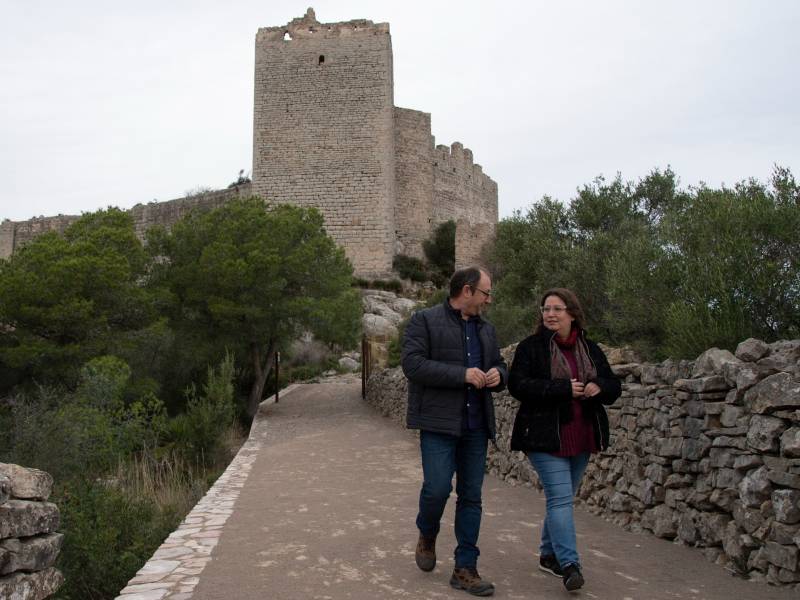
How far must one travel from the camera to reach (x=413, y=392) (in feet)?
13.2

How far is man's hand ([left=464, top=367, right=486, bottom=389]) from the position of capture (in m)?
3.79

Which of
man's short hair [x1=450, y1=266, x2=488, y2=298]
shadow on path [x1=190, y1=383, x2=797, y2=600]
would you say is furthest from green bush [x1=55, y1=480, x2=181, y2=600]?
man's short hair [x1=450, y1=266, x2=488, y2=298]

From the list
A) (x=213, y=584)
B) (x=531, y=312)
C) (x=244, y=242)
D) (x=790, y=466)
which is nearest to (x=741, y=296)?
(x=790, y=466)

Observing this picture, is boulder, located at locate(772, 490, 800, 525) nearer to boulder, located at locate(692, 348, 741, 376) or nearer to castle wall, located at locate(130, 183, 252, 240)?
boulder, located at locate(692, 348, 741, 376)

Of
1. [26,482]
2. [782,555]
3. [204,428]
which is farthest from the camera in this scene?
[204,428]

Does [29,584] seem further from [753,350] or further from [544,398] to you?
[753,350]

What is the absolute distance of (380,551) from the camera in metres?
4.68

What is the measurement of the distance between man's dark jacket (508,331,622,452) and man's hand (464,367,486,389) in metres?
0.26

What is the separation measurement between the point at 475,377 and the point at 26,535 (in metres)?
2.37

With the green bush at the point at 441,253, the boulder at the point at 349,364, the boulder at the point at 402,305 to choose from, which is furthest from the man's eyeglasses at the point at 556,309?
the green bush at the point at 441,253

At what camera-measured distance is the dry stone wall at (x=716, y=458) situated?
3894 millimetres

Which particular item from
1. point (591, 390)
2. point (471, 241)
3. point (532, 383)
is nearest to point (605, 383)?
point (591, 390)

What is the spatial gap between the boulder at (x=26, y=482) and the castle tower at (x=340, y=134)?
81.2ft

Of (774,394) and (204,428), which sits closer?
(774,394)
